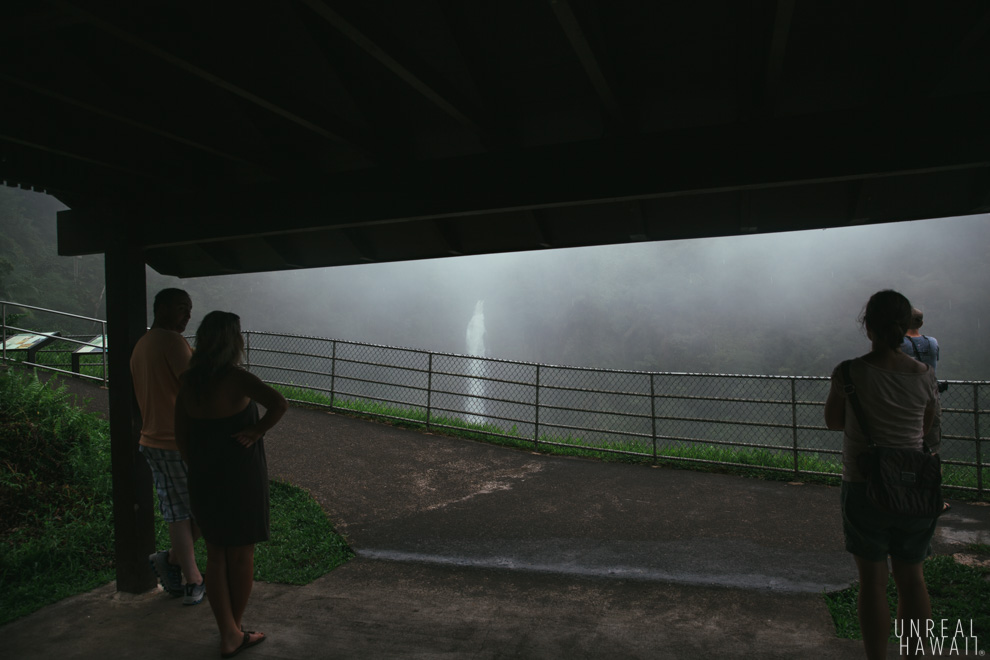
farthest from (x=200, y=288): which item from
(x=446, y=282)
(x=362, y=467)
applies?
(x=362, y=467)

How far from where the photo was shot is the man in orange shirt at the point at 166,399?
3.34m

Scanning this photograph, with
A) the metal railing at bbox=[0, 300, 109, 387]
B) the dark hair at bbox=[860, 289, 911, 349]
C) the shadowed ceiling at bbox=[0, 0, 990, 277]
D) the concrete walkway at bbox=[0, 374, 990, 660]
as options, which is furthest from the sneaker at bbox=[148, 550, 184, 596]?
the metal railing at bbox=[0, 300, 109, 387]

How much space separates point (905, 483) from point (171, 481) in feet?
11.6

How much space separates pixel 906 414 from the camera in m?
2.43

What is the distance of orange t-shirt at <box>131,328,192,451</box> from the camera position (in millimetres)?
3334

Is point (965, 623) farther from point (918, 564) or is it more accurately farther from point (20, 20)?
point (20, 20)

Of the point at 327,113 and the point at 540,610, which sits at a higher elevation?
the point at 327,113

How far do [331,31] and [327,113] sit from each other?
1.15 feet

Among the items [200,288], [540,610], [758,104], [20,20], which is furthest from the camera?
[200,288]

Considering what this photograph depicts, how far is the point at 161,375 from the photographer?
3.35 metres

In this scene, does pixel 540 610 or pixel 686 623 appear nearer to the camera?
pixel 686 623

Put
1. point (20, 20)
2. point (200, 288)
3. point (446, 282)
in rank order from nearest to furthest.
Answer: point (20, 20) < point (200, 288) < point (446, 282)

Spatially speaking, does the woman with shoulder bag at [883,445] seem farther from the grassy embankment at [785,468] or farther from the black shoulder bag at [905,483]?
the grassy embankment at [785,468]

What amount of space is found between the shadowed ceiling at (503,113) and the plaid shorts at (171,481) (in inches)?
51.6
